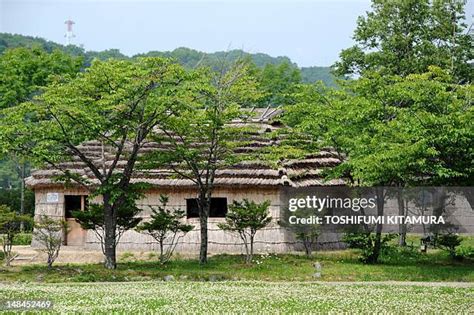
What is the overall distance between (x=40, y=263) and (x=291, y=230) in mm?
10205

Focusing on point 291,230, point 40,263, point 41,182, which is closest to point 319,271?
point 291,230

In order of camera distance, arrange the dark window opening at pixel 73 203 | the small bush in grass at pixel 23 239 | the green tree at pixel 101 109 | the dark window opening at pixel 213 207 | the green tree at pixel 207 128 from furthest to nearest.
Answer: the small bush in grass at pixel 23 239
the dark window opening at pixel 73 203
the dark window opening at pixel 213 207
the green tree at pixel 207 128
the green tree at pixel 101 109

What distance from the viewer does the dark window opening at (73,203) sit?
3512 centimetres

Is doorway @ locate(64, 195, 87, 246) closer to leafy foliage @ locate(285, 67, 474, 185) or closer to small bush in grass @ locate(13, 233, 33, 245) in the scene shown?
small bush in grass @ locate(13, 233, 33, 245)

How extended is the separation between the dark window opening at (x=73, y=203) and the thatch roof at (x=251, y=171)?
1479mm

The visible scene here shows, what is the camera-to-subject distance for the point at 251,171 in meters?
31.8

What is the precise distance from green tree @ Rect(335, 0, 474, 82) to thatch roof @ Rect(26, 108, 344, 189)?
32.1 feet

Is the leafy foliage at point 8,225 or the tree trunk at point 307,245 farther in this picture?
the tree trunk at point 307,245

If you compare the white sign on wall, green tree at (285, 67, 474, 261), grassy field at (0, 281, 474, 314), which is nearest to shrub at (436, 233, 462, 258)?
green tree at (285, 67, 474, 261)

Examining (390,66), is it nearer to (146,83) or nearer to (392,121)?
(392,121)

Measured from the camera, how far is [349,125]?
27.4m

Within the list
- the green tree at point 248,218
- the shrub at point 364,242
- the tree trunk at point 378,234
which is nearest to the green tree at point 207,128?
the green tree at point 248,218

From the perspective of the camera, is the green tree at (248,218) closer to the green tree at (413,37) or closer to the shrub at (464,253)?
the shrub at (464,253)

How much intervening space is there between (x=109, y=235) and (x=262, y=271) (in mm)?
5523
